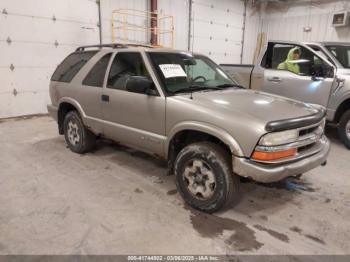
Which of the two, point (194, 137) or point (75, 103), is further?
point (75, 103)

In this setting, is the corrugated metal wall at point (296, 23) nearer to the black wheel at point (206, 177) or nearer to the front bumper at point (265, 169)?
the front bumper at point (265, 169)

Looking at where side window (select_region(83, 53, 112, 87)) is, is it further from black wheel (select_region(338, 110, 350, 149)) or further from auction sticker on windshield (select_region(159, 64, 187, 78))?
black wheel (select_region(338, 110, 350, 149))

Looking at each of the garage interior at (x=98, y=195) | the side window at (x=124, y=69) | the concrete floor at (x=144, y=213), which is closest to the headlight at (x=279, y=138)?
the garage interior at (x=98, y=195)

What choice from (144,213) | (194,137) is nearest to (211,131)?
(194,137)

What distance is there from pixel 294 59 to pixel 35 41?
6.05m

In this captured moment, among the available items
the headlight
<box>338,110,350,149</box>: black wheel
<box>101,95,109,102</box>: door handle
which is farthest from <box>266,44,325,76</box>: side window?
<box>101,95,109,102</box>: door handle

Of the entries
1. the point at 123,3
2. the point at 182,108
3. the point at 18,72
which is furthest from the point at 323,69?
the point at 18,72

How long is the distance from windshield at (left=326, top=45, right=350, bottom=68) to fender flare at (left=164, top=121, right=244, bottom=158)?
→ 394 cm

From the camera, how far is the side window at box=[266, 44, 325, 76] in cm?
506

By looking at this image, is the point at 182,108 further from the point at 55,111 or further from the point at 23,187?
the point at 55,111

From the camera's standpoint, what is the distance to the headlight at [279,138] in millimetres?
2305

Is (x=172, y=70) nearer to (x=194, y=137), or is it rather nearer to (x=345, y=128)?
(x=194, y=137)

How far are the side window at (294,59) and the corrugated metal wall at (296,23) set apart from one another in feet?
21.2

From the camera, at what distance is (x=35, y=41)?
22.4 feet
